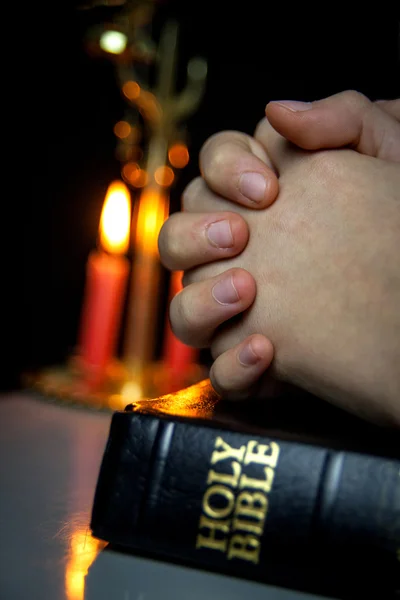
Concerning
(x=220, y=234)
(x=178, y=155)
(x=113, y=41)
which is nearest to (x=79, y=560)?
(x=220, y=234)

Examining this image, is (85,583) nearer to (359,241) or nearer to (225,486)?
(225,486)

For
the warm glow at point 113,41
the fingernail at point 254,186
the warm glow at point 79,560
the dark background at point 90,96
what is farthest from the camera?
the dark background at point 90,96

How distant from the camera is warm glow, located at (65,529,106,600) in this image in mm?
337

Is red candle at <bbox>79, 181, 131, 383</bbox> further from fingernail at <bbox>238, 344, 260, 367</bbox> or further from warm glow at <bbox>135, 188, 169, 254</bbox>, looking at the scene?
fingernail at <bbox>238, 344, 260, 367</bbox>

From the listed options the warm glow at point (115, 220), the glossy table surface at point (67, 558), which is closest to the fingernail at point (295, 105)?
the glossy table surface at point (67, 558)

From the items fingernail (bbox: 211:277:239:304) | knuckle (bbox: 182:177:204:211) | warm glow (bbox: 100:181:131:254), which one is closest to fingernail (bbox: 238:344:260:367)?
fingernail (bbox: 211:277:239:304)

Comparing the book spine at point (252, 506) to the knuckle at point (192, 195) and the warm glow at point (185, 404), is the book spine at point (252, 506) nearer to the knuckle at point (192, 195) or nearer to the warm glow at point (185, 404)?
the warm glow at point (185, 404)

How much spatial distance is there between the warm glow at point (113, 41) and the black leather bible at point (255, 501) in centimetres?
91

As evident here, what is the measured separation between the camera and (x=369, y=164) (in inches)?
16.6

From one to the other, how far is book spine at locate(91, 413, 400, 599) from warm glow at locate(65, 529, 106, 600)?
0.6 inches

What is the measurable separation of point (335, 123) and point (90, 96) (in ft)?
3.89

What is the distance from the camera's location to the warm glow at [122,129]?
1349mm


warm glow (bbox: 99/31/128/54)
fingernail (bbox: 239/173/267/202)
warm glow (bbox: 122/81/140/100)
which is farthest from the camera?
warm glow (bbox: 122/81/140/100)

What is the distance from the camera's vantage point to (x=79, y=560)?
1.21 feet
